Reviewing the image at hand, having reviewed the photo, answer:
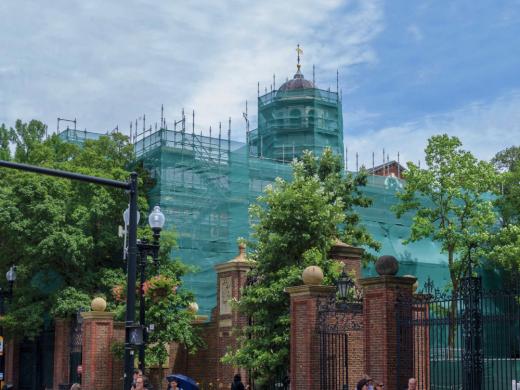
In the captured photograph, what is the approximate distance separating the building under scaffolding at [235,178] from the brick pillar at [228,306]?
1225cm

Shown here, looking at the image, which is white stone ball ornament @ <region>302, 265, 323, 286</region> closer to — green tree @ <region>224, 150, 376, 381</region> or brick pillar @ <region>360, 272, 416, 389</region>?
brick pillar @ <region>360, 272, 416, 389</region>

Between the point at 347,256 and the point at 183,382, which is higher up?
the point at 347,256

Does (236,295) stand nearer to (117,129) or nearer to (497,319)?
(497,319)

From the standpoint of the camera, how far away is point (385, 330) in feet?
64.8

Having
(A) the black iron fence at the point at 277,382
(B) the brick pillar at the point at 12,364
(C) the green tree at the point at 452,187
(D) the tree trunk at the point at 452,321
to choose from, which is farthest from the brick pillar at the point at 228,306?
(B) the brick pillar at the point at 12,364

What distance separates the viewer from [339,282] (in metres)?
22.7

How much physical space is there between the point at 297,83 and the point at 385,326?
39.7m

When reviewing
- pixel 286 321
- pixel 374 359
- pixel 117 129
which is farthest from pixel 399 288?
pixel 117 129

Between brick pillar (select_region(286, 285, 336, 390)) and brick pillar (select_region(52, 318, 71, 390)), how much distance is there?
1768cm

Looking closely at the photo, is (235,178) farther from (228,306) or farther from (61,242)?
(228,306)

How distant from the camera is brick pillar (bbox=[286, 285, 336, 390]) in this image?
21641mm

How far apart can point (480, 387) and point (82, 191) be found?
Result: 26.6 metres

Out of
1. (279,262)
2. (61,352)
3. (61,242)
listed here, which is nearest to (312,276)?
(279,262)

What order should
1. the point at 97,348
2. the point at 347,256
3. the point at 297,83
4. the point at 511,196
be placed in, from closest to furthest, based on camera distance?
the point at 347,256
the point at 97,348
the point at 511,196
the point at 297,83
